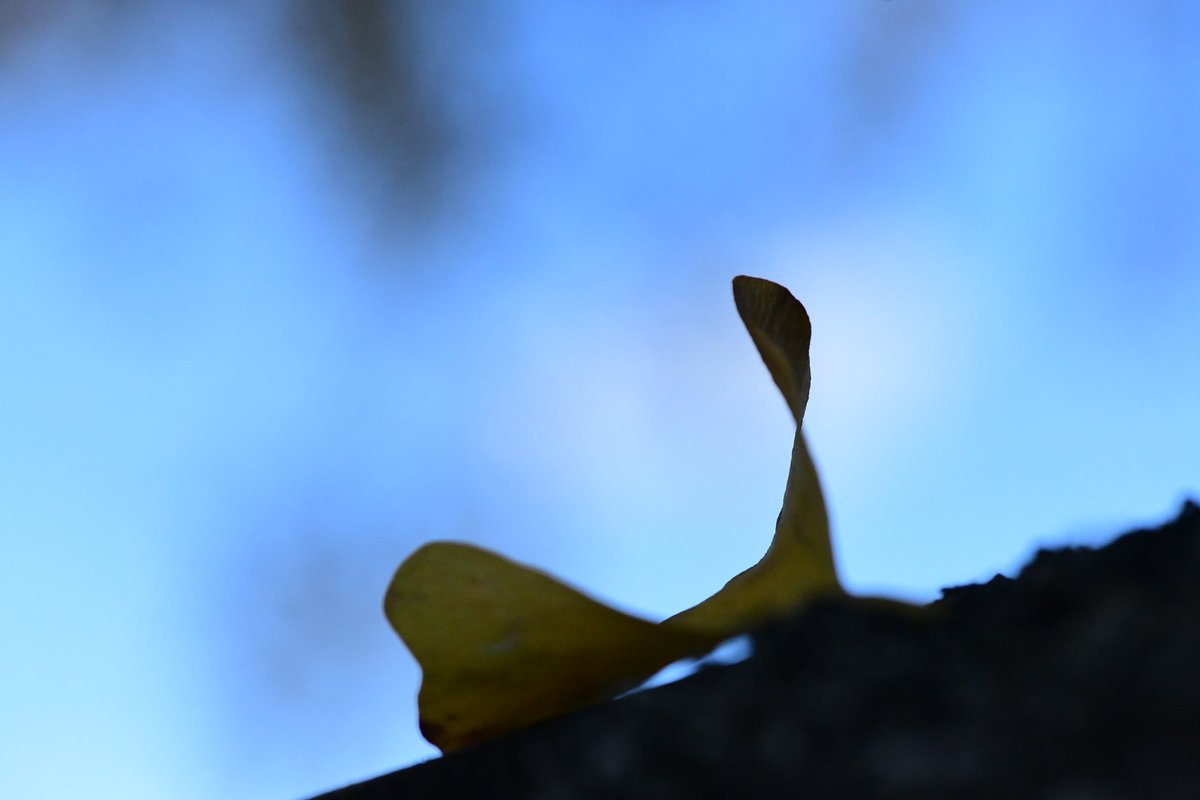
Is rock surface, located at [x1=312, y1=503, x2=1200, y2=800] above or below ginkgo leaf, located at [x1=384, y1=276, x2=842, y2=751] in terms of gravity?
below

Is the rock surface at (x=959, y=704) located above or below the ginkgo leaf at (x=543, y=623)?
below

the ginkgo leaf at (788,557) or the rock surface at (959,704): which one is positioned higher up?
the ginkgo leaf at (788,557)

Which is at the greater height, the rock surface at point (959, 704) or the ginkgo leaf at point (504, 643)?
the ginkgo leaf at point (504, 643)
